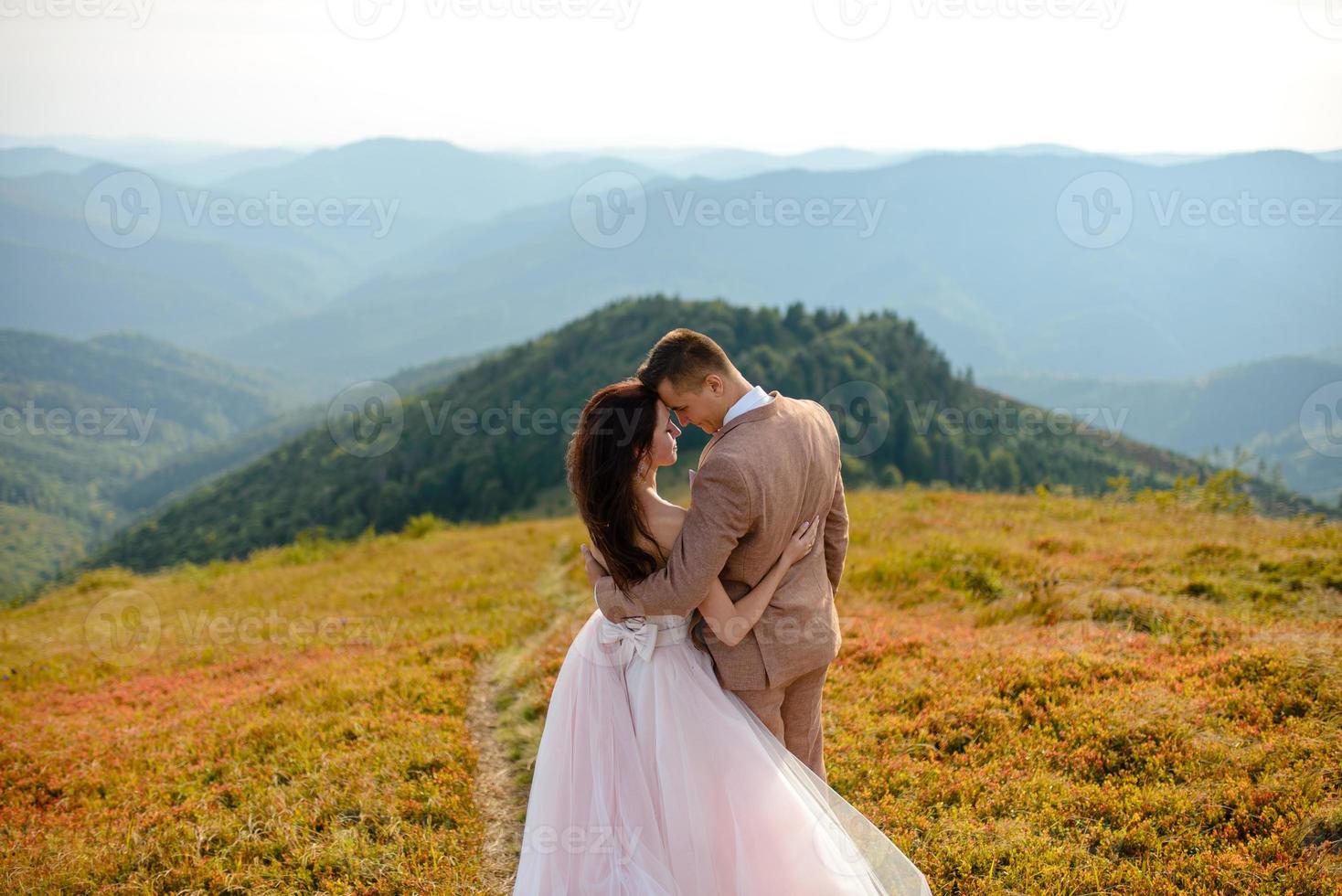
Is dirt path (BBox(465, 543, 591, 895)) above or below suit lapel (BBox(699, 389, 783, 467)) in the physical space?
below

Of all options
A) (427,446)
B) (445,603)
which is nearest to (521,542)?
(445,603)

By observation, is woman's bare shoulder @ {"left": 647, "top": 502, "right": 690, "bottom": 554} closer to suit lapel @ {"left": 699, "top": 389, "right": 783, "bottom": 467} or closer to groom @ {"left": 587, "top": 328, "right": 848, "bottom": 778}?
groom @ {"left": 587, "top": 328, "right": 848, "bottom": 778}

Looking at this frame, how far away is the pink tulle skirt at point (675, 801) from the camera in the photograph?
4270mm

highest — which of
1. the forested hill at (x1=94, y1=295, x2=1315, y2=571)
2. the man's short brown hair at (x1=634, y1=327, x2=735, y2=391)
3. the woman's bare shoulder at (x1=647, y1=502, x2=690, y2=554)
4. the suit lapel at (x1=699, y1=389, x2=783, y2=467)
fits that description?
the man's short brown hair at (x1=634, y1=327, x2=735, y2=391)

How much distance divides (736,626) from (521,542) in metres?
14.4

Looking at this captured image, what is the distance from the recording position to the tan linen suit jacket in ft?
12.5

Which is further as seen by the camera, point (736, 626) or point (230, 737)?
point (230, 737)

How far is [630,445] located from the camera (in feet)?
13.0

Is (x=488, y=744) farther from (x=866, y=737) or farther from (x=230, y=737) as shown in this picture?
(x=866, y=737)

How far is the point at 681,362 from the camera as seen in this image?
3.96 metres

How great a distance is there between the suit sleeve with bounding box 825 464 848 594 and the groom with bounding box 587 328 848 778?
22 centimetres

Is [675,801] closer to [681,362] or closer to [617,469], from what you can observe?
[617,469]

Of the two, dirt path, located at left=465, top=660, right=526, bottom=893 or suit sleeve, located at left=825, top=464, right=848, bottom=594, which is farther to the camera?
dirt path, located at left=465, top=660, right=526, bottom=893

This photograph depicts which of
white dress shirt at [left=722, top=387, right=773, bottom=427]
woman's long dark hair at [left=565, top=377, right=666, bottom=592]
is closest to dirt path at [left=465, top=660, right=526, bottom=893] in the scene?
woman's long dark hair at [left=565, top=377, right=666, bottom=592]
